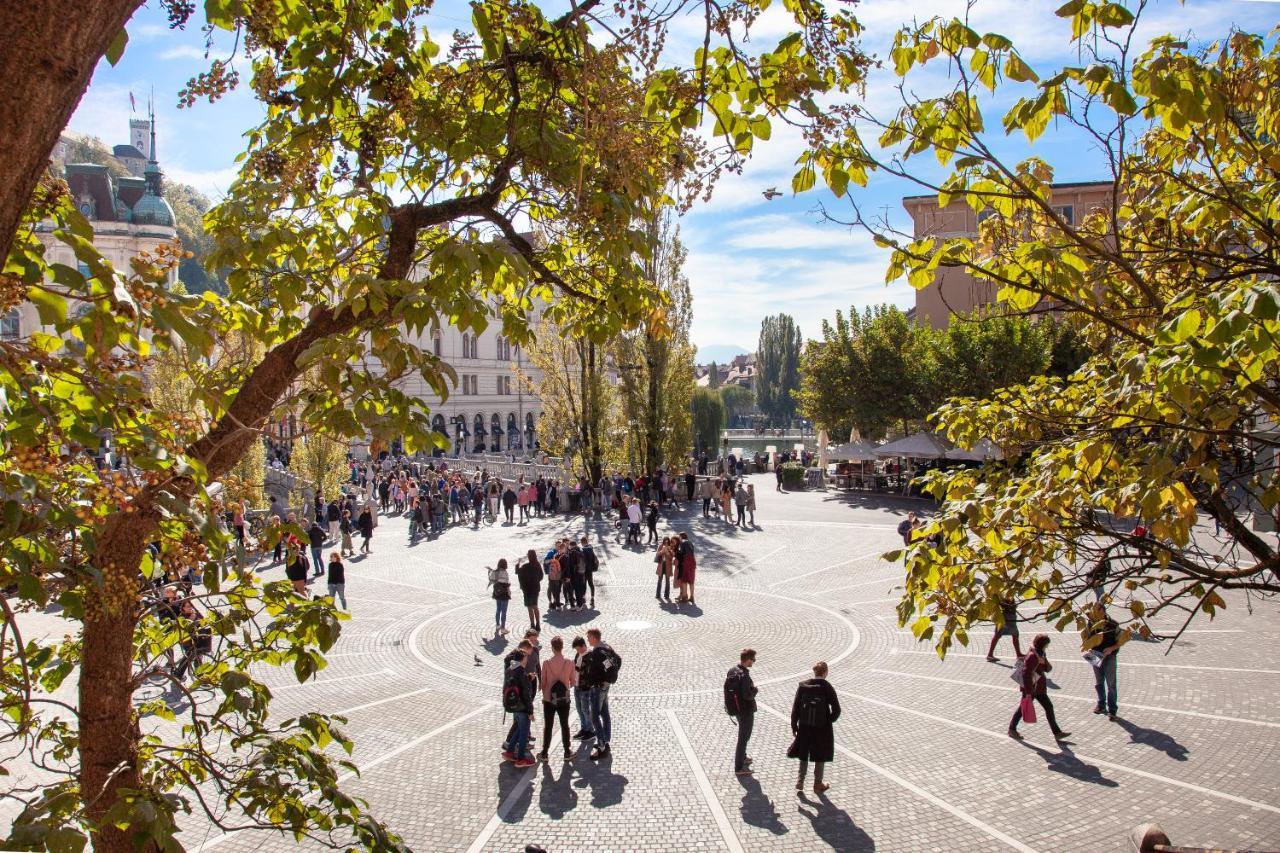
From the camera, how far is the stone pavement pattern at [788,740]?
826cm

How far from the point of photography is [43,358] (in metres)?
2.73

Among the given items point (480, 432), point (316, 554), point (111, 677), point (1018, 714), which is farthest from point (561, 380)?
point (480, 432)

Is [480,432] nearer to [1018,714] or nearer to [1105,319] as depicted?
[1018,714]

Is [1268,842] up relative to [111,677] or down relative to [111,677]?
down

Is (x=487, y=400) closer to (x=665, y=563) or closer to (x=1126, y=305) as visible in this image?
(x=665, y=563)

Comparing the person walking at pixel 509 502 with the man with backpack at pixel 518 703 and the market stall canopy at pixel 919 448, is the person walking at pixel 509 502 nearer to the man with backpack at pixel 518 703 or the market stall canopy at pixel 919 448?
the market stall canopy at pixel 919 448

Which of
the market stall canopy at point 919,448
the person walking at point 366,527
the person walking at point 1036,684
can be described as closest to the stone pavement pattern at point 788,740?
the person walking at point 1036,684

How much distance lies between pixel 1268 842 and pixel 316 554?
19525mm

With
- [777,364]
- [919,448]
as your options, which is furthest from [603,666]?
[777,364]

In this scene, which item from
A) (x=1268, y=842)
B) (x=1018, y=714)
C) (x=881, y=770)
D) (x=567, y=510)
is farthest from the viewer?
(x=567, y=510)

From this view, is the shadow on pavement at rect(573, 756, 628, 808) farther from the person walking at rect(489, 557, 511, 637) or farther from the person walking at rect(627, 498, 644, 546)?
the person walking at rect(627, 498, 644, 546)

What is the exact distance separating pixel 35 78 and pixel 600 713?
9210 mm

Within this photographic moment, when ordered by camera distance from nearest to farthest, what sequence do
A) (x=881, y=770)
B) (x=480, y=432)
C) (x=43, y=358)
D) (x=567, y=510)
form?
1. (x=43, y=358)
2. (x=881, y=770)
3. (x=567, y=510)
4. (x=480, y=432)

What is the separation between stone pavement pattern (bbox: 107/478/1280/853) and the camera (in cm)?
826
